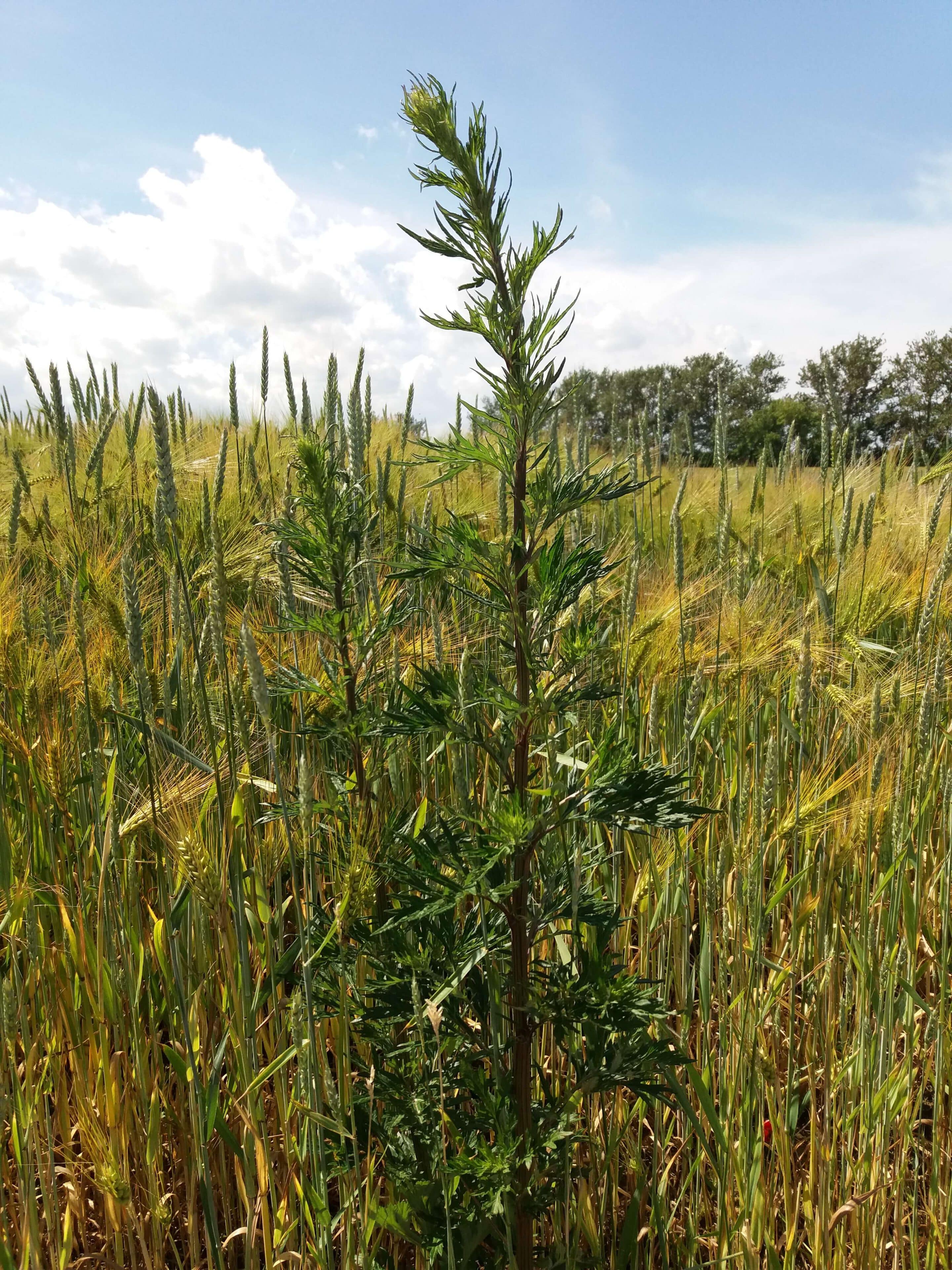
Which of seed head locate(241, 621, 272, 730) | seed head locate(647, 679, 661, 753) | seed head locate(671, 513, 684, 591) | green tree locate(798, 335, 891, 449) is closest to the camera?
seed head locate(241, 621, 272, 730)

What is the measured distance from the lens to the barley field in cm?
79

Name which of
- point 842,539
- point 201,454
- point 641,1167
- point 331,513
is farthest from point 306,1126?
point 201,454

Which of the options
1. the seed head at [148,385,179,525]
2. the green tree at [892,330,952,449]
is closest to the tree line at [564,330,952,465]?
the green tree at [892,330,952,449]

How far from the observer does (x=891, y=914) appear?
1192 mm

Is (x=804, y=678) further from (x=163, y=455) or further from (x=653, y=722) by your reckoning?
(x=163, y=455)

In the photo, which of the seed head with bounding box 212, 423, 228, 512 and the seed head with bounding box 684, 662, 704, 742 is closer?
the seed head with bounding box 684, 662, 704, 742

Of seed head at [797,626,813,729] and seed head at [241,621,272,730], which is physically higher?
seed head at [241,621,272,730]

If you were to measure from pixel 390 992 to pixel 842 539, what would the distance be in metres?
1.59

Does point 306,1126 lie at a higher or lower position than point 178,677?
lower

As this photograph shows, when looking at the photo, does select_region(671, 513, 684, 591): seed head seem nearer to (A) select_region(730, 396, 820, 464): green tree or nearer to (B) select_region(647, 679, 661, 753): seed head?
(B) select_region(647, 679, 661, 753): seed head

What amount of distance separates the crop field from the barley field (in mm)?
10

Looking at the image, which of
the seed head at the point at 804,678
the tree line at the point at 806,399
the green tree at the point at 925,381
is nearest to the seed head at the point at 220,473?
the seed head at the point at 804,678

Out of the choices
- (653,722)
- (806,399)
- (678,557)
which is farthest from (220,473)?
(806,399)

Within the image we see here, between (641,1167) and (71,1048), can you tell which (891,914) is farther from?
(71,1048)
